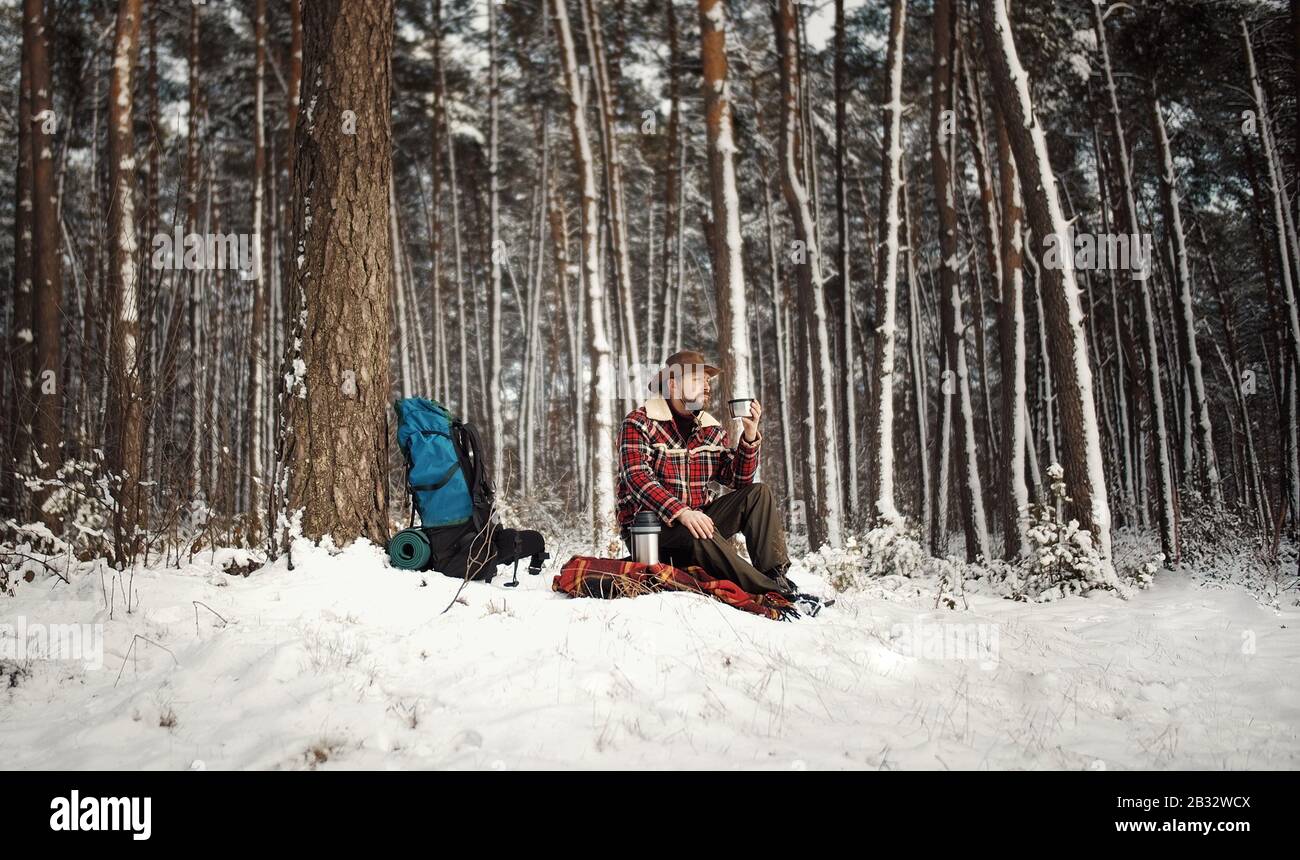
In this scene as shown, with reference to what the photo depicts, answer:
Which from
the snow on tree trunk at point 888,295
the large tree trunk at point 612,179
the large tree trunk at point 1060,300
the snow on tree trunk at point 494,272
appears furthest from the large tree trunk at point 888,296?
the snow on tree trunk at point 494,272

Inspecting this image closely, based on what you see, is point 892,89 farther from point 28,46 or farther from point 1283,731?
point 28,46

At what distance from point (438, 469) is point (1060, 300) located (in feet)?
19.1

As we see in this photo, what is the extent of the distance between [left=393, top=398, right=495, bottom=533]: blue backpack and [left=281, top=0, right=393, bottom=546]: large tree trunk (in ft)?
0.66

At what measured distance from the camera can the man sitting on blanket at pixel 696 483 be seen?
13.8 ft

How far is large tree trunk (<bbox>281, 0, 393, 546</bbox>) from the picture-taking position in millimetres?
4117

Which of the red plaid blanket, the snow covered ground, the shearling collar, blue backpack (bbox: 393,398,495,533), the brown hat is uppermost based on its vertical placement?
the brown hat

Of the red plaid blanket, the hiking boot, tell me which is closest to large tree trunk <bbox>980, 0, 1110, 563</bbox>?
the hiking boot

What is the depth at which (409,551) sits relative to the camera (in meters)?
4.09

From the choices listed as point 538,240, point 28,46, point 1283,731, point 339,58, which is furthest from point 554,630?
point 538,240

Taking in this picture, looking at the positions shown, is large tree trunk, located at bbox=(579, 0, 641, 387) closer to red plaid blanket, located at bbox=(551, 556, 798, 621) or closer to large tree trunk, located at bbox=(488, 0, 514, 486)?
large tree trunk, located at bbox=(488, 0, 514, 486)

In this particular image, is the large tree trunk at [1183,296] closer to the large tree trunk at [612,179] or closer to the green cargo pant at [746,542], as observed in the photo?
the large tree trunk at [612,179]
